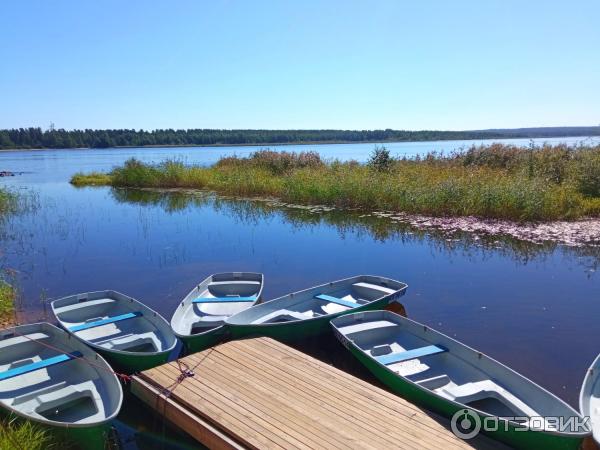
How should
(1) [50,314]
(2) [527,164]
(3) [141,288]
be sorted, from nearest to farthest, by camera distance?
(1) [50,314]
(3) [141,288]
(2) [527,164]

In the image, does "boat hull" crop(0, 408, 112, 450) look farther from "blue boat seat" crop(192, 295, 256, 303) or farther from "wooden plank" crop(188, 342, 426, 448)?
"blue boat seat" crop(192, 295, 256, 303)

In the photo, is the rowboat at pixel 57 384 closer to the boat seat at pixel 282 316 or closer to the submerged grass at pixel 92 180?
the boat seat at pixel 282 316

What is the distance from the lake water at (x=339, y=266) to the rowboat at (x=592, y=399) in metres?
0.90

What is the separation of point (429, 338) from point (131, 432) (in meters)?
3.94

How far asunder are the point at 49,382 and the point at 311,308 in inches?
159

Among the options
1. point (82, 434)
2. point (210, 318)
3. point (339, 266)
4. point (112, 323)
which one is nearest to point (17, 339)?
point (112, 323)

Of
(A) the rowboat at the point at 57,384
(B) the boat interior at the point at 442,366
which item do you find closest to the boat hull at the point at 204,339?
(A) the rowboat at the point at 57,384

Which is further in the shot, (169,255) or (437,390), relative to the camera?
(169,255)

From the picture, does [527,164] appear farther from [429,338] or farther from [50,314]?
[50,314]

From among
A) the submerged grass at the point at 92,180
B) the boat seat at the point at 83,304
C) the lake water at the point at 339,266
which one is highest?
the submerged grass at the point at 92,180

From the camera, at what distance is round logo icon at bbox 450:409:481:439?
4383 mm

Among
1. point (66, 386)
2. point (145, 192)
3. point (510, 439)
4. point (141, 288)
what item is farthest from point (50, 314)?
point (145, 192)

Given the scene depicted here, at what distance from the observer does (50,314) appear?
27.8 feet

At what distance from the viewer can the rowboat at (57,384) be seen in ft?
14.2
